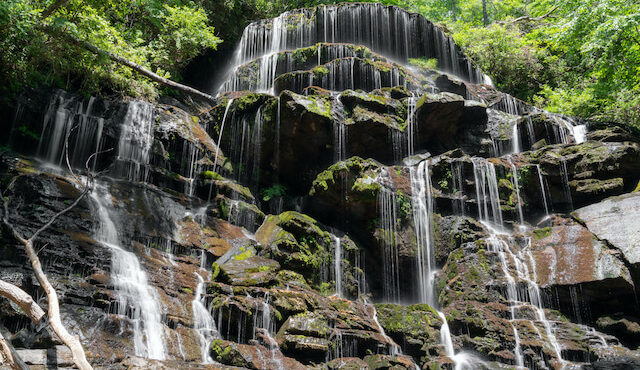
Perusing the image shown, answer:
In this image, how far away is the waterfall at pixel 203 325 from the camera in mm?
7383

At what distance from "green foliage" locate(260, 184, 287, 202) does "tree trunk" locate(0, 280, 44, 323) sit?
9.16 metres

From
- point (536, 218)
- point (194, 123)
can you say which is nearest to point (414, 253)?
point (536, 218)

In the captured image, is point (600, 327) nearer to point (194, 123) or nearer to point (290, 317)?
point (290, 317)

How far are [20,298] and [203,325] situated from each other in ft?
11.0

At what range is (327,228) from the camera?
41.1 ft

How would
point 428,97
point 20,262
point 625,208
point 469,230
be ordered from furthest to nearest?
point 428,97
point 469,230
point 625,208
point 20,262

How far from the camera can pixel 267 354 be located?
24.7ft

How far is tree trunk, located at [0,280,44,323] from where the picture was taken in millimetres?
5215

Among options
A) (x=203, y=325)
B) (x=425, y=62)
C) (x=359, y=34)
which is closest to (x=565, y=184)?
(x=425, y=62)

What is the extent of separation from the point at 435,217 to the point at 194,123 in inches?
Answer: 351

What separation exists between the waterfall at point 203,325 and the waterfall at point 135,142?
519cm

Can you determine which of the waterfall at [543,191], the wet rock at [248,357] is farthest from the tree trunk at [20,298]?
the waterfall at [543,191]

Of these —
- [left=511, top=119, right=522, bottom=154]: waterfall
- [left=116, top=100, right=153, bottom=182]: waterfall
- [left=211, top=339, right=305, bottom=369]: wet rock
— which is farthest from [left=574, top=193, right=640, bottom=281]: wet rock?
[left=116, top=100, right=153, bottom=182]: waterfall

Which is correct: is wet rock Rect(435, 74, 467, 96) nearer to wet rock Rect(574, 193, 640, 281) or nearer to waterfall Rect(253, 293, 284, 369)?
wet rock Rect(574, 193, 640, 281)
